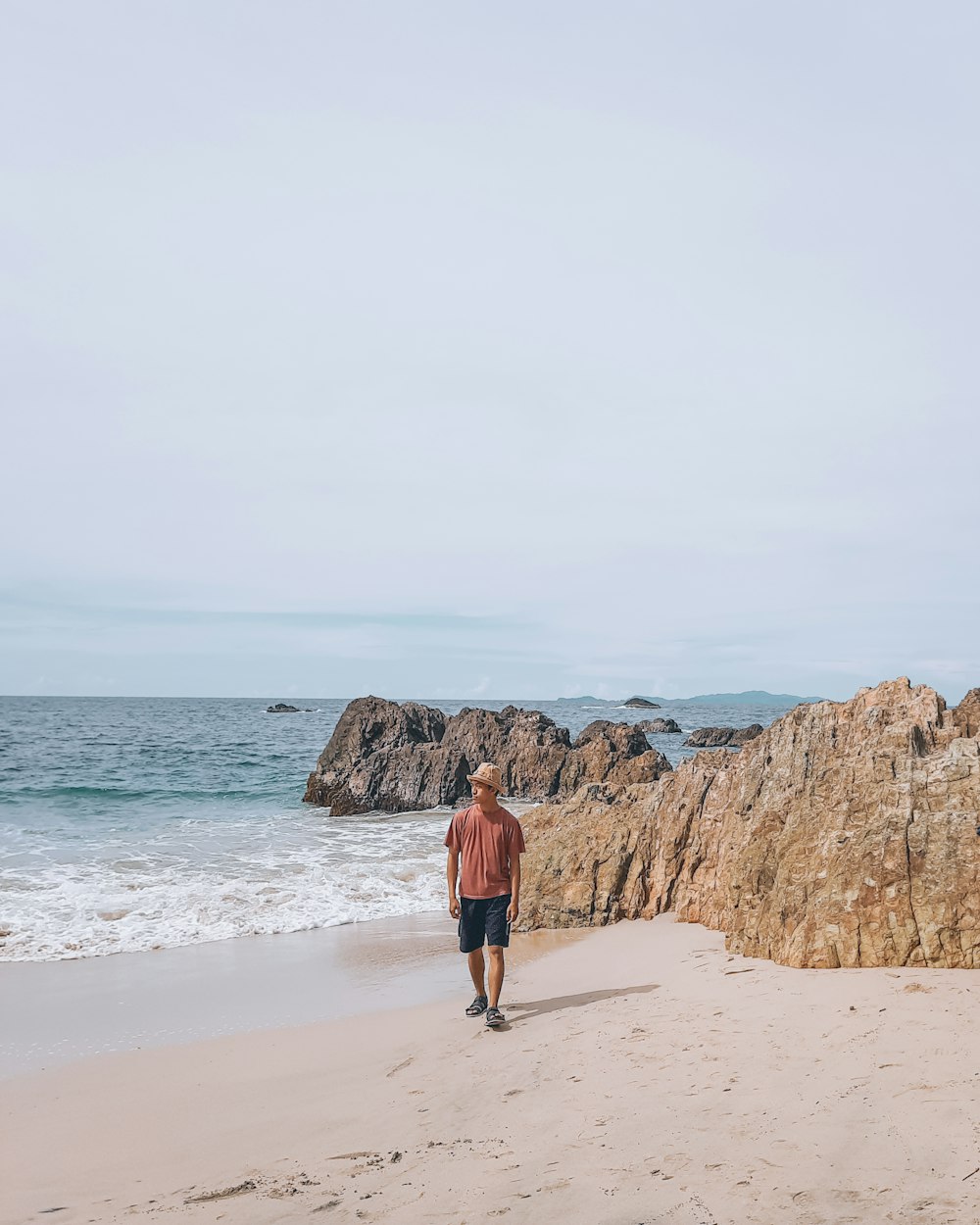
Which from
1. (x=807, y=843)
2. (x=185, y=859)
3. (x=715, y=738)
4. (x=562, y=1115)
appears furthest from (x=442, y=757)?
(x=715, y=738)

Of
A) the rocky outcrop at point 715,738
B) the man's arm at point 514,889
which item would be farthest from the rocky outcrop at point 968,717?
the rocky outcrop at point 715,738

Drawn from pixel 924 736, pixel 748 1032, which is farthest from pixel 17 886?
pixel 924 736

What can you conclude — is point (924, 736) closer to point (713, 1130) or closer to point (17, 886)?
point (713, 1130)

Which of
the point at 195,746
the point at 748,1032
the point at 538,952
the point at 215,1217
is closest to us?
the point at 215,1217

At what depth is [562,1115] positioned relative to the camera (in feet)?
14.1

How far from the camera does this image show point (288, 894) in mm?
12016

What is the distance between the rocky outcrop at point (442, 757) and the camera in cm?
2241

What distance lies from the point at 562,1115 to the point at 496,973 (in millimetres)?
2235

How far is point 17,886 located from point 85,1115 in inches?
315

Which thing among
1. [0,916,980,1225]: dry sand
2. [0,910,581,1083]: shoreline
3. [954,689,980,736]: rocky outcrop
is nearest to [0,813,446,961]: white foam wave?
[0,910,581,1083]: shoreline

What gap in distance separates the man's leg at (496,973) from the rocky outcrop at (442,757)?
14375mm

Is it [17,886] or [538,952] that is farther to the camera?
[17,886]

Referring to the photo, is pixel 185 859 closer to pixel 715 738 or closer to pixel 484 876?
pixel 484 876

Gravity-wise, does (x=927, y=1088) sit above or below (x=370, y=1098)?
above
